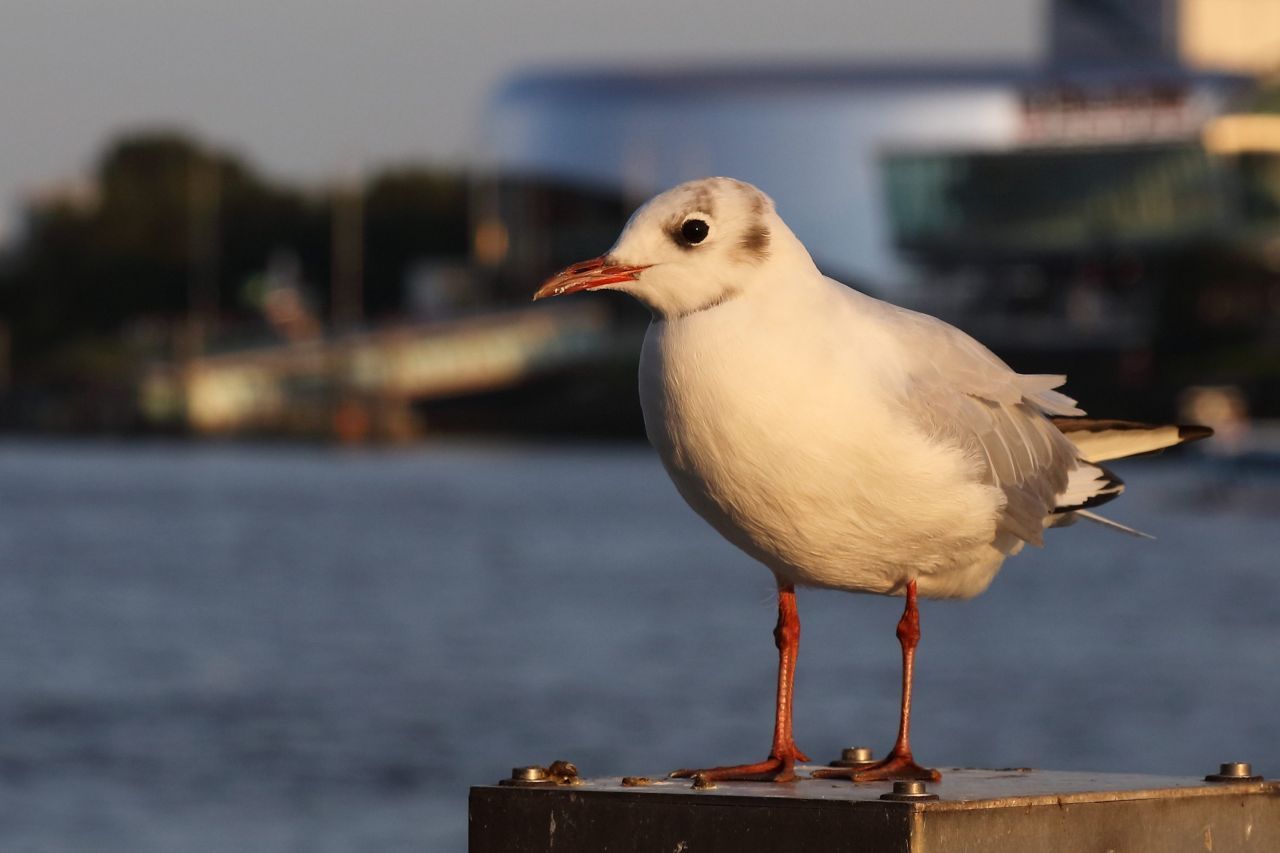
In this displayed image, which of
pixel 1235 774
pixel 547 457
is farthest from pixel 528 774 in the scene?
pixel 547 457

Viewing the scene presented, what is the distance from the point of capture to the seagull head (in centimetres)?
340

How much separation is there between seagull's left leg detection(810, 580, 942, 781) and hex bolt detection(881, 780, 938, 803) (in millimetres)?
302

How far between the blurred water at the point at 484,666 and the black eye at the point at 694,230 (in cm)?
90

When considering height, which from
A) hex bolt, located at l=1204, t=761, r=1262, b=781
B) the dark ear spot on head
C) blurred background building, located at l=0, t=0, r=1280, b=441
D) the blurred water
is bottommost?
hex bolt, located at l=1204, t=761, r=1262, b=781

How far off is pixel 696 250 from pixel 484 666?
15141mm

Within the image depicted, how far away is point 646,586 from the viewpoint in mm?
25109

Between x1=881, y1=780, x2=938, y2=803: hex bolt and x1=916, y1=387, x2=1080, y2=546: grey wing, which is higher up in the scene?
x1=916, y1=387, x2=1080, y2=546: grey wing

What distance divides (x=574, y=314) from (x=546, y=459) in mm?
5402

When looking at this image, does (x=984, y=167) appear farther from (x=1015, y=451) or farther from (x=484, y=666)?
(x=1015, y=451)

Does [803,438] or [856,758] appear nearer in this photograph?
[803,438]

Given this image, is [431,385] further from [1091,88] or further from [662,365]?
[662,365]

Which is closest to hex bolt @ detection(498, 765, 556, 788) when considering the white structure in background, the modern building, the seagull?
the seagull

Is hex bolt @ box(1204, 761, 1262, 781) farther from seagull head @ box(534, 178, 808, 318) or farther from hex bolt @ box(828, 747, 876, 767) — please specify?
seagull head @ box(534, 178, 808, 318)

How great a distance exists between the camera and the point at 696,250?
3404mm
